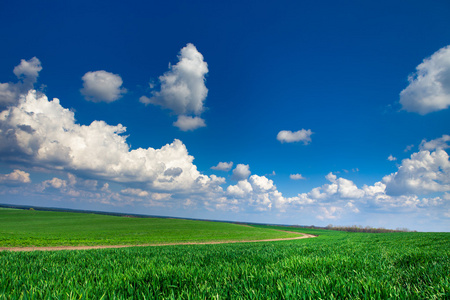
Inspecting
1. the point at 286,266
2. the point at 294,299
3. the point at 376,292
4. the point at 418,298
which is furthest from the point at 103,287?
the point at 418,298

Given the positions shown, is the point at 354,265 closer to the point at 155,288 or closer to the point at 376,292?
the point at 376,292

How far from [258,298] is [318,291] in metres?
0.77

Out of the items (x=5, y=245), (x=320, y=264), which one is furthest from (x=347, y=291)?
(x=5, y=245)

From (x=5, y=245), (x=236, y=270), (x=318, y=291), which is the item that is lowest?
(x=5, y=245)

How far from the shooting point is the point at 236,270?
180 inches

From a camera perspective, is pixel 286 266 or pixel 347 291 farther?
pixel 286 266

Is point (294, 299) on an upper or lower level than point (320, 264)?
upper

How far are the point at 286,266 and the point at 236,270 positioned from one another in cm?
109

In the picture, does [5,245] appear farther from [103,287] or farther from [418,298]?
[418,298]

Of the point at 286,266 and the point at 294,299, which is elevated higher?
the point at 294,299

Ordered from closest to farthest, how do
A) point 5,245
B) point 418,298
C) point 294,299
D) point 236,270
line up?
point 294,299 < point 418,298 < point 236,270 < point 5,245

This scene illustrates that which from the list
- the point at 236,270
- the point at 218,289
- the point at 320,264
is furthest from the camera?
the point at 320,264

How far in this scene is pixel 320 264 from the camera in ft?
16.3

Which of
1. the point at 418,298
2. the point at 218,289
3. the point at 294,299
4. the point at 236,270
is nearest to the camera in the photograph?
the point at 294,299
